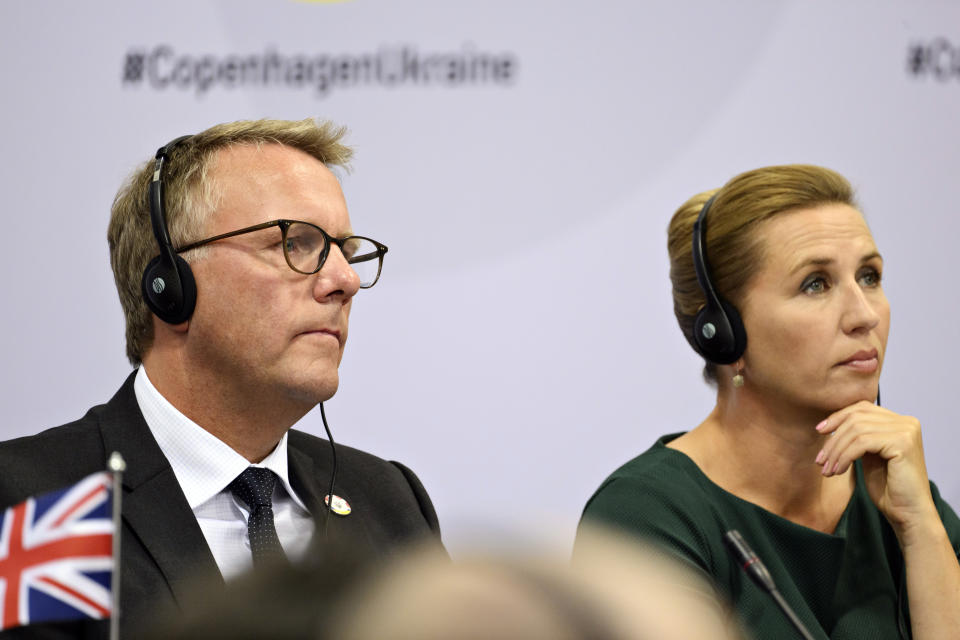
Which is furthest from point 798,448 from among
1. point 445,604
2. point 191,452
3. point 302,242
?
point 445,604

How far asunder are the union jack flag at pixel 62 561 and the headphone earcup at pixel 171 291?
27.6 inches

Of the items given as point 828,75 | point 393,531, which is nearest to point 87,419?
point 393,531

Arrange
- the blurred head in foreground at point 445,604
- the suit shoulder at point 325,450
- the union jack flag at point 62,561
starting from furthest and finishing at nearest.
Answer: the suit shoulder at point 325,450 < the union jack flag at point 62,561 < the blurred head in foreground at point 445,604

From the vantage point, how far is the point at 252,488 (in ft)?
5.68

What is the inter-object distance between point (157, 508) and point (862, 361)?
1348mm

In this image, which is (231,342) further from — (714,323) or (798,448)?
(798,448)

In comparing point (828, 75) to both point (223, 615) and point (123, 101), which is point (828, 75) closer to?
point (123, 101)

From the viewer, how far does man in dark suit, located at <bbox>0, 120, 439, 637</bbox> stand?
1.68 meters

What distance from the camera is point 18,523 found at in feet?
3.63

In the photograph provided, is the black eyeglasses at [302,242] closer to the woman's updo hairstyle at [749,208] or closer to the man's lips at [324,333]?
the man's lips at [324,333]

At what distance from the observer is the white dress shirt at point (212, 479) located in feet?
5.50

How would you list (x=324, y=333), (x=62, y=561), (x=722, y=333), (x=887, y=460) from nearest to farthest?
(x=62, y=561), (x=324, y=333), (x=887, y=460), (x=722, y=333)

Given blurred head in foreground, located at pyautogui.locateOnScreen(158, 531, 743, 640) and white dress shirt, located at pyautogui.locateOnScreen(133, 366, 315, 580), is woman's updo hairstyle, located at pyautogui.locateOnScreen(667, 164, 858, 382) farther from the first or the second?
blurred head in foreground, located at pyautogui.locateOnScreen(158, 531, 743, 640)

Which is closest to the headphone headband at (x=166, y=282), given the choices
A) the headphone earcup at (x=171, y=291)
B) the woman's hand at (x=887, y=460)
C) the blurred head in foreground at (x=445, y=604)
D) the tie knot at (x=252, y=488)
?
the headphone earcup at (x=171, y=291)
